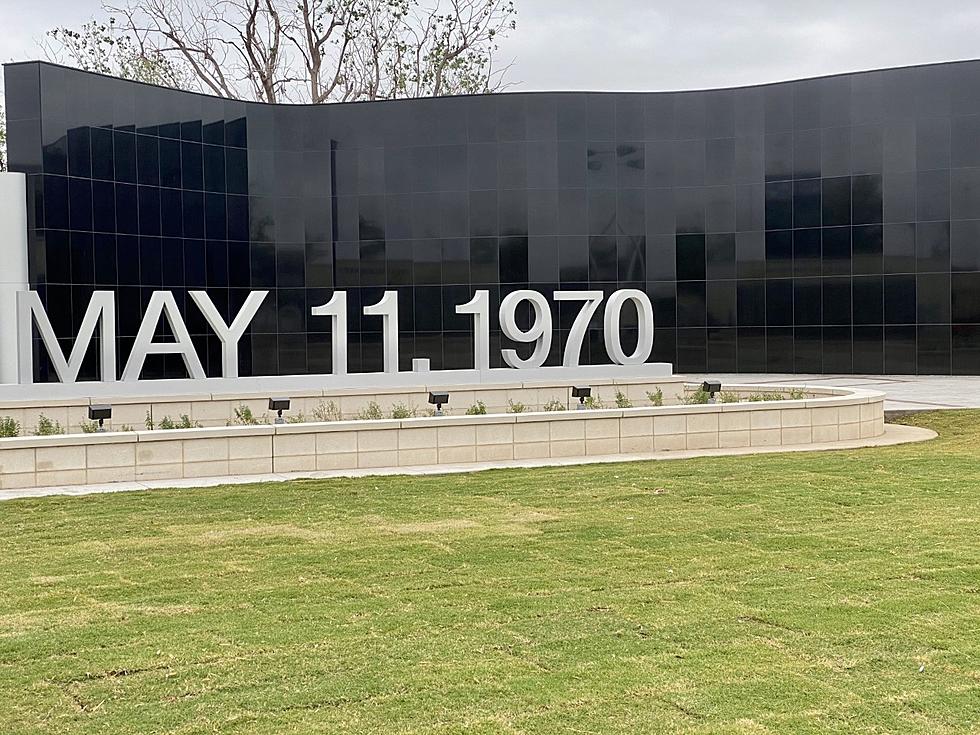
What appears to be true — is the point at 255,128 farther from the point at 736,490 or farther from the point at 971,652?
the point at 971,652

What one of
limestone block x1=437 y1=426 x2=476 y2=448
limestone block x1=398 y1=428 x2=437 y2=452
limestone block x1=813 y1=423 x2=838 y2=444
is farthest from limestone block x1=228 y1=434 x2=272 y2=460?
limestone block x1=813 y1=423 x2=838 y2=444

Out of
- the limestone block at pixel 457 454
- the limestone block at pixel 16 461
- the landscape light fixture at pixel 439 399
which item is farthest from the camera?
the landscape light fixture at pixel 439 399

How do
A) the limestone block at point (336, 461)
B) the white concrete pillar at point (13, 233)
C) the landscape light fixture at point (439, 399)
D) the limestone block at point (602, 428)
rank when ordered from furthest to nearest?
the white concrete pillar at point (13, 233), the landscape light fixture at point (439, 399), the limestone block at point (602, 428), the limestone block at point (336, 461)

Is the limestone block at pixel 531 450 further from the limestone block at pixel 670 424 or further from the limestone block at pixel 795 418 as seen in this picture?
the limestone block at pixel 795 418

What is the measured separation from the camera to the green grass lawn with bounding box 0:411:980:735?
19.6 ft

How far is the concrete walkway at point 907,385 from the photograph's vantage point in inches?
926

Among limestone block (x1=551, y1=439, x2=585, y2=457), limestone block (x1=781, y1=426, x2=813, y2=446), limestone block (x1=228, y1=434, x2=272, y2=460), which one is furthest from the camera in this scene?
limestone block (x1=781, y1=426, x2=813, y2=446)

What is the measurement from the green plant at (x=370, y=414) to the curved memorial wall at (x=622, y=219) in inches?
507

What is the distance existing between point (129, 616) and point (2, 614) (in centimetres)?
87

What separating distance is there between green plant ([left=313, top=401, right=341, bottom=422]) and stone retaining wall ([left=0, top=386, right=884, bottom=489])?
12.6 feet

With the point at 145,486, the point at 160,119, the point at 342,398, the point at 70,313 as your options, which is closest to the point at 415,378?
the point at 342,398

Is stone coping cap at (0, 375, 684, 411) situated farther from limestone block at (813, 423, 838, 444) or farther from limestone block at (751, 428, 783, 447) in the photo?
limestone block at (751, 428, 783, 447)

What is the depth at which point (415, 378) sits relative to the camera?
2177 centimetres

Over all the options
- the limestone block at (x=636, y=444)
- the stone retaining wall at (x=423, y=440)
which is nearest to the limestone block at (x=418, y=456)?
the stone retaining wall at (x=423, y=440)
